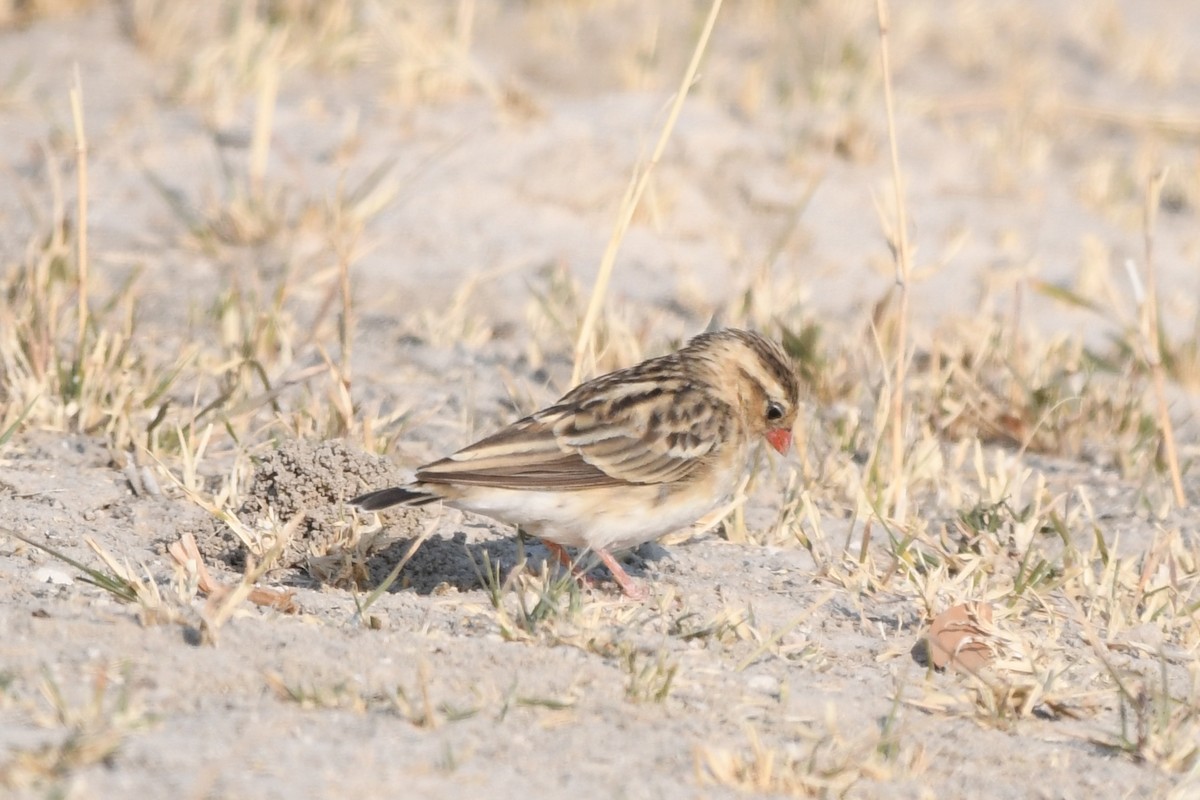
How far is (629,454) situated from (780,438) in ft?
2.47

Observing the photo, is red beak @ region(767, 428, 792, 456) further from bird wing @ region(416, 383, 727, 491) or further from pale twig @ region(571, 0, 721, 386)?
pale twig @ region(571, 0, 721, 386)

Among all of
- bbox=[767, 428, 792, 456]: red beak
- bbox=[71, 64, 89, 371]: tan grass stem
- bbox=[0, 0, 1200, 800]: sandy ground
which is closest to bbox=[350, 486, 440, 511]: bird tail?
bbox=[0, 0, 1200, 800]: sandy ground

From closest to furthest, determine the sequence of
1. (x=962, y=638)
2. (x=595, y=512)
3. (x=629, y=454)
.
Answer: (x=962, y=638), (x=595, y=512), (x=629, y=454)

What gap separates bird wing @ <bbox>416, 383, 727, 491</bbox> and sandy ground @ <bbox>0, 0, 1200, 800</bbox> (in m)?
0.27

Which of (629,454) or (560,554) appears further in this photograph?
(560,554)

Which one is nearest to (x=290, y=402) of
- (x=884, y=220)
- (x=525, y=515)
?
(x=525, y=515)

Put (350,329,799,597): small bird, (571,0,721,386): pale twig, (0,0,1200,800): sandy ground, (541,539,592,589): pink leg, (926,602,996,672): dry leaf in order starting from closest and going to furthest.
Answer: (0,0,1200,800): sandy ground → (926,602,996,672): dry leaf → (350,329,799,597): small bird → (541,539,592,589): pink leg → (571,0,721,386): pale twig

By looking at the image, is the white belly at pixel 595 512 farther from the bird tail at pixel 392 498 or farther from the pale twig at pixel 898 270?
the pale twig at pixel 898 270

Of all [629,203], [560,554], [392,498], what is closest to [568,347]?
[629,203]

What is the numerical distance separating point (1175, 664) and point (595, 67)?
22.9 feet

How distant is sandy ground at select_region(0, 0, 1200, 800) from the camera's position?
3.56 meters

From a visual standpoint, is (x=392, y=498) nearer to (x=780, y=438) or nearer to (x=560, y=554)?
(x=560, y=554)

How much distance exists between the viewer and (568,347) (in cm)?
688

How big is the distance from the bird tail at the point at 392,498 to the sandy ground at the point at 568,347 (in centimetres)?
28
